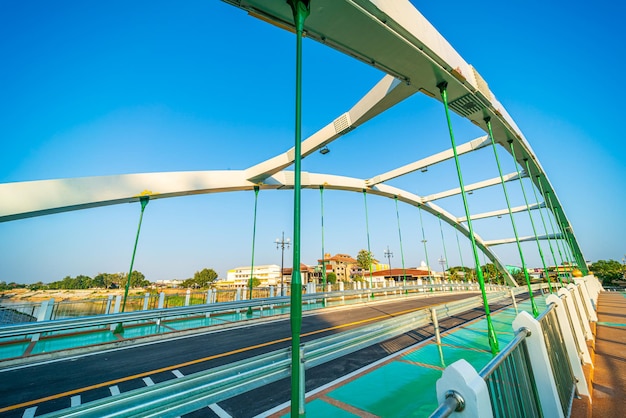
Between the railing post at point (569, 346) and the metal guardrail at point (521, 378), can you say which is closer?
the metal guardrail at point (521, 378)

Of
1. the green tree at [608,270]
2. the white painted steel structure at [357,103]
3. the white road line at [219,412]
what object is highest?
the white painted steel structure at [357,103]

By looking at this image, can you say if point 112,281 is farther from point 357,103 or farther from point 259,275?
point 357,103

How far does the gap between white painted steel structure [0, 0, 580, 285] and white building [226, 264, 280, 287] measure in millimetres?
80851

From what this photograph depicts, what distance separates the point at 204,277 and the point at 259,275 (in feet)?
80.4

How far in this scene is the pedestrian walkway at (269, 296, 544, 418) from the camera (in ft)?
10.2

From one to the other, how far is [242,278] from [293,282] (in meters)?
105

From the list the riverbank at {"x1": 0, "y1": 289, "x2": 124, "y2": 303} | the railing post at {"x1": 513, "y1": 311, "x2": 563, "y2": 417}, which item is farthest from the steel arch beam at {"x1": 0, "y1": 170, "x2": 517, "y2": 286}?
the railing post at {"x1": 513, "y1": 311, "x2": 563, "y2": 417}

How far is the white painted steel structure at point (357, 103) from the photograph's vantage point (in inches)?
149

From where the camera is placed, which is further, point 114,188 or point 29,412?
point 114,188

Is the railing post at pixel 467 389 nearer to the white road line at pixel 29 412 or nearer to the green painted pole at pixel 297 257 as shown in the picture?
the green painted pole at pixel 297 257

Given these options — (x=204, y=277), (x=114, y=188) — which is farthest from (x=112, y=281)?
(x=114, y=188)

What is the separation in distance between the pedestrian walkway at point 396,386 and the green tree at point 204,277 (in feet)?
259

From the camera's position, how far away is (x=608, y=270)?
54.9 meters

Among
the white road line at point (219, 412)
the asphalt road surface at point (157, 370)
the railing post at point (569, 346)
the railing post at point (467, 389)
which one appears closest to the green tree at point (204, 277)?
the asphalt road surface at point (157, 370)
